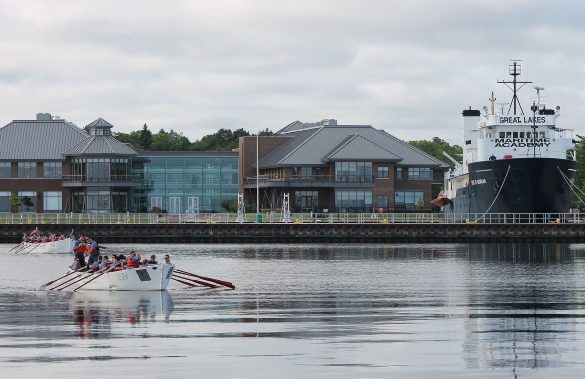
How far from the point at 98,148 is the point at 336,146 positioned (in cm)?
2626

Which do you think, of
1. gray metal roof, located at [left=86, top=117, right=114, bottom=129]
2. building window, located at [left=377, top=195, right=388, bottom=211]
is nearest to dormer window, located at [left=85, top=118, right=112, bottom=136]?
gray metal roof, located at [left=86, top=117, right=114, bottom=129]

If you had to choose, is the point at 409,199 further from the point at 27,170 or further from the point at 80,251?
the point at 80,251

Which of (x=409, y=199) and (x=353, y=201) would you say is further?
(x=409, y=199)

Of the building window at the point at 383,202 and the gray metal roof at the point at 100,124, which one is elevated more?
the gray metal roof at the point at 100,124

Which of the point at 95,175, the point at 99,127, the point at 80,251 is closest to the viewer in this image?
the point at 80,251

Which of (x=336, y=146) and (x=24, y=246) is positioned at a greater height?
(x=336, y=146)

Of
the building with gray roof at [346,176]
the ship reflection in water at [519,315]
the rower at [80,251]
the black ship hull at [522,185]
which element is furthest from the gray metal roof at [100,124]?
the rower at [80,251]

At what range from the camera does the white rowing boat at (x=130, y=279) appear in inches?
1993

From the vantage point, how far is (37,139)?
142 meters

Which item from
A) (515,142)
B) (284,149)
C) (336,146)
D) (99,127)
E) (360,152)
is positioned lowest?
(515,142)

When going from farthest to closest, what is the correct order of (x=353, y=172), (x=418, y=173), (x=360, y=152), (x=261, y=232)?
(x=418, y=173) < (x=360, y=152) < (x=353, y=172) < (x=261, y=232)

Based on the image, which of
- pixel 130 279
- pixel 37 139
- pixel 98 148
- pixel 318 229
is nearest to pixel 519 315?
pixel 130 279

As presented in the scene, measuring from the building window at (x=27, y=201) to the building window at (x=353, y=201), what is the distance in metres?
31.6

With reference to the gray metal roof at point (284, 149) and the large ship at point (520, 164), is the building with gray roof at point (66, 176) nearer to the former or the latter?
the gray metal roof at point (284, 149)
